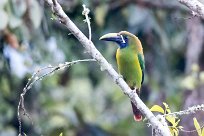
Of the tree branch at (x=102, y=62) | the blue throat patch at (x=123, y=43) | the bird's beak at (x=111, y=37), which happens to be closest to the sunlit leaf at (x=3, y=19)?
the blue throat patch at (x=123, y=43)

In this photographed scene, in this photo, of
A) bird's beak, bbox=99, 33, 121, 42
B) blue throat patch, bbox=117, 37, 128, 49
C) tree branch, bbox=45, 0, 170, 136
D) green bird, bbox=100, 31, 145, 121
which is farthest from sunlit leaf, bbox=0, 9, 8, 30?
tree branch, bbox=45, 0, 170, 136

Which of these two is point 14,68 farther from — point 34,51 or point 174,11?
point 174,11

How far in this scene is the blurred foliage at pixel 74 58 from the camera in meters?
5.36

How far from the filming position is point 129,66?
3688mm

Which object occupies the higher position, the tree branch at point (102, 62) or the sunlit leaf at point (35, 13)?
the sunlit leaf at point (35, 13)

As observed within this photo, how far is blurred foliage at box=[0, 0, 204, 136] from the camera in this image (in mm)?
5359

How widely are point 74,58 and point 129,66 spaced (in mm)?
2414

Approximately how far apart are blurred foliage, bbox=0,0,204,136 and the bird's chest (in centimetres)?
132

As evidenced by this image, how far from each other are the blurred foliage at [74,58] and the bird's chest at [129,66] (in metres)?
1.32

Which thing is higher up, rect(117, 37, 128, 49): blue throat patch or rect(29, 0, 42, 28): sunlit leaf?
rect(29, 0, 42, 28): sunlit leaf

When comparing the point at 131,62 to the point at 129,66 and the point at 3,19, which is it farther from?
the point at 3,19

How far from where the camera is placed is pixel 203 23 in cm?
658

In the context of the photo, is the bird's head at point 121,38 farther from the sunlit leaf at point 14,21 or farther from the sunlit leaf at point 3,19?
the sunlit leaf at point 14,21

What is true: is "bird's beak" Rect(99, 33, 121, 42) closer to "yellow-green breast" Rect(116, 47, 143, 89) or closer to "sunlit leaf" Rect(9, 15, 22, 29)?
"yellow-green breast" Rect(116, 47, 143, 89)
